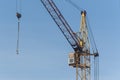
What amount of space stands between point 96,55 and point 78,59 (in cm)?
871

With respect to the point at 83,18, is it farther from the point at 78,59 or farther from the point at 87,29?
the point at 78,59

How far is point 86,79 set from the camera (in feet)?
512

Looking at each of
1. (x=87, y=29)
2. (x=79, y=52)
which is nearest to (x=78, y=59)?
(x=79, y=52)

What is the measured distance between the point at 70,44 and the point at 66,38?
2927 mm

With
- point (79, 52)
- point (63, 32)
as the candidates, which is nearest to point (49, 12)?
point (63, 32)

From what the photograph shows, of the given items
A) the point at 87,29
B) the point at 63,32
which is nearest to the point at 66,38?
the point at 63,32

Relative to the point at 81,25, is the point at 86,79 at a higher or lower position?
lower

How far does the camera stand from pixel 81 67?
154250 mm

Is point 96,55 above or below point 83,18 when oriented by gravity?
below

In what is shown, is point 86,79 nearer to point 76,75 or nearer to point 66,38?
point 76,75

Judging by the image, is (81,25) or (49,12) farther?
(81,25)

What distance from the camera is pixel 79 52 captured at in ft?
507

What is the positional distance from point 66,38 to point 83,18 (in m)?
13.1

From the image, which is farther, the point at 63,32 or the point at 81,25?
the point at 81,25
